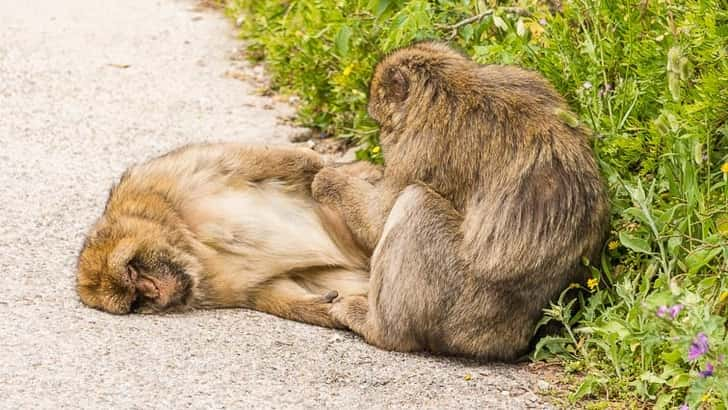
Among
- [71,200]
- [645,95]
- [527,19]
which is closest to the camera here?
[645,95]

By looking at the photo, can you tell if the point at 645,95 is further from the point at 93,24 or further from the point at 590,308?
the point at 93,24

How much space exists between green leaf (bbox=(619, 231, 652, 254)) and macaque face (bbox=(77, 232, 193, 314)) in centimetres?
201

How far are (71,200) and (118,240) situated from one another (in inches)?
56.6

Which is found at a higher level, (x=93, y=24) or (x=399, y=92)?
(x=399, y=92)

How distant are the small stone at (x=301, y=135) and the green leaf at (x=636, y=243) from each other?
341 centimetres

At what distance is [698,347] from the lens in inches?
165

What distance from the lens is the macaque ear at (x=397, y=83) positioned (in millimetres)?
5738

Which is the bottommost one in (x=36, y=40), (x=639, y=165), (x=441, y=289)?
(x=36, y=40)

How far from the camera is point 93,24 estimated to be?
10.5 m

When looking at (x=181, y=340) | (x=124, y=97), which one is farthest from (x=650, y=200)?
(x=124, y=97)

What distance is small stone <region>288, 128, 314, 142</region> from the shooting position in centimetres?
821

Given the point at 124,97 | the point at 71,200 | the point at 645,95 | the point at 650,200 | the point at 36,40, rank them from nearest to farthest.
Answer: the point at 650,200, the point at 645,95, the point at 71,200, the point at 124,97, the point at 36,40

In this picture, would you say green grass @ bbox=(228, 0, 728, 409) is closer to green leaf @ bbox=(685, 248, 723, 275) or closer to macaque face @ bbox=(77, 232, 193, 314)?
green leaf @ bbox=(685, 248, 723, 275)

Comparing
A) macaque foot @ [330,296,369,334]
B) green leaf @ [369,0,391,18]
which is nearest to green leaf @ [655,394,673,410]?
macaque foot @ [330,296,369,334]
